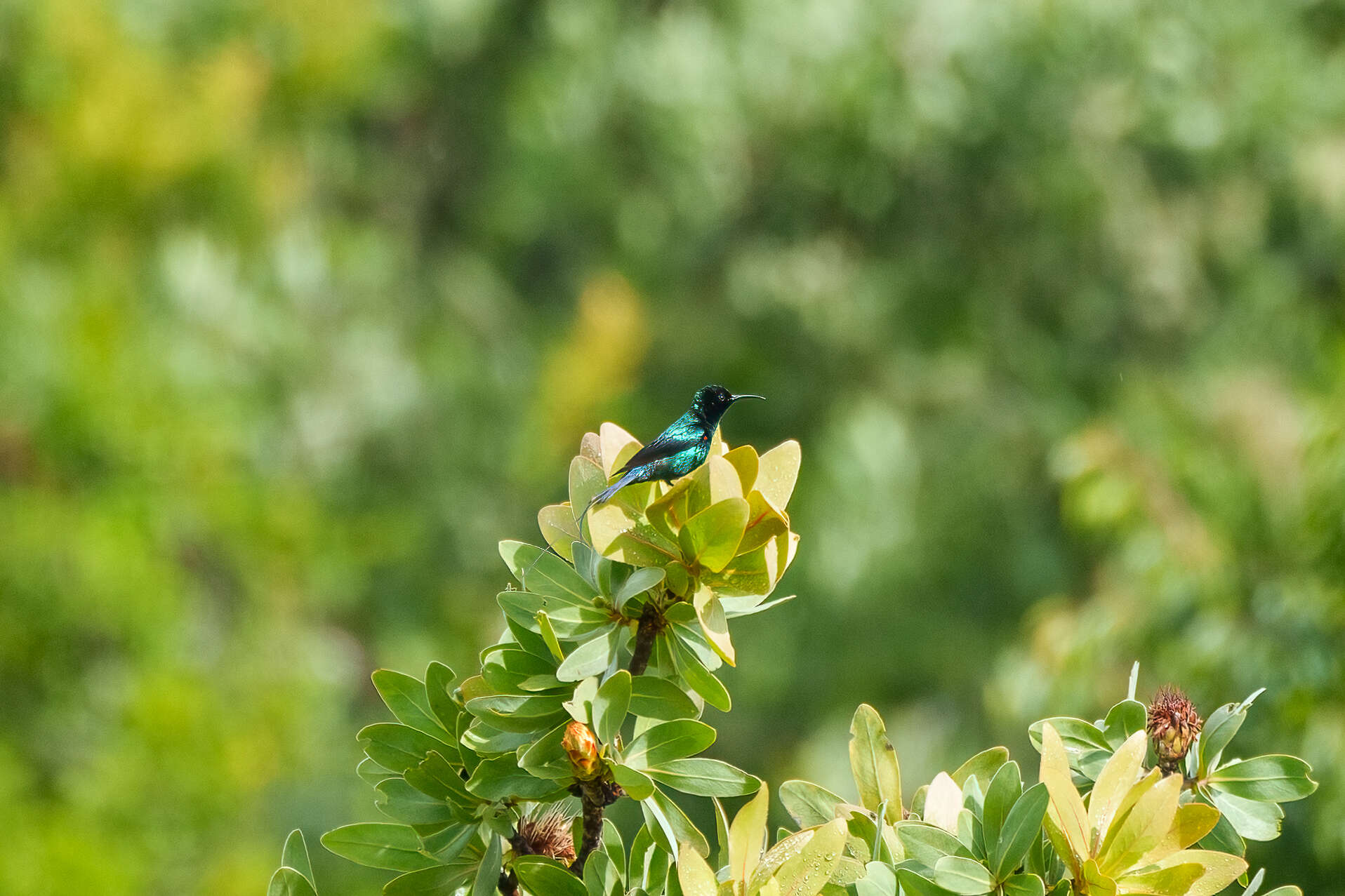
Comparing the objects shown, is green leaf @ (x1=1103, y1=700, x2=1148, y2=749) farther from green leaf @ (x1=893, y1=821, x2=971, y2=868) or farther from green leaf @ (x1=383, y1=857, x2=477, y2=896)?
green leaf @ (x1=383, y1=857, x2=477, y2=896)

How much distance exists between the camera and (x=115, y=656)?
3.37 meters

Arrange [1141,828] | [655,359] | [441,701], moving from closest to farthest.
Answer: [1141,828] → [441,701] → [655,359]

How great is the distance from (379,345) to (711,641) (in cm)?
374

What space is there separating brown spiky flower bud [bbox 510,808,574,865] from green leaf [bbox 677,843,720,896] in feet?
0.33

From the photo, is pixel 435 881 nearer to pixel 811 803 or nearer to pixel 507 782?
pixel 507 782

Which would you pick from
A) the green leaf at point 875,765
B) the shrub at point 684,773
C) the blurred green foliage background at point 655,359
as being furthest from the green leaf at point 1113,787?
the blurred green foliage background at point 655,359

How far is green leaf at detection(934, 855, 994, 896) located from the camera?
19.5 inches

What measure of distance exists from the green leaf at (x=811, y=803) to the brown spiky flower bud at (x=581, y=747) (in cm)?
11

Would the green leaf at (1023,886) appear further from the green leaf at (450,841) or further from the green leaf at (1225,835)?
the green leaf at (450,841)

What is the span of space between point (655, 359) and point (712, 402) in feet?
10.6

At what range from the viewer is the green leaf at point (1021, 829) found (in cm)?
50

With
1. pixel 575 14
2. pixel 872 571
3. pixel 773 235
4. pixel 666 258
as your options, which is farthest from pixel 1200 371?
pixel 575 14

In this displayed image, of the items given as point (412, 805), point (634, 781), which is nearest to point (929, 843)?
point (634, 781)

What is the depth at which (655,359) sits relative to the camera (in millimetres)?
3902
